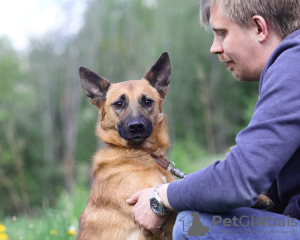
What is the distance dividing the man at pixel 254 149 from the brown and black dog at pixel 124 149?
45cm

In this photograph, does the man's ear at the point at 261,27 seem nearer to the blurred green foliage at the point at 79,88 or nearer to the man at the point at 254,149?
the man at the point at 254,149

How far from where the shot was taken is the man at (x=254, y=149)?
1411 millimetres

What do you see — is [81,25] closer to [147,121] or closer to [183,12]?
[183,12]

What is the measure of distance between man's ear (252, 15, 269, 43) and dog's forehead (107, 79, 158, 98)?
1.84 m

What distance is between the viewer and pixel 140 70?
32.9m

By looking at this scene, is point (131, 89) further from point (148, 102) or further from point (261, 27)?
point (261, 27)

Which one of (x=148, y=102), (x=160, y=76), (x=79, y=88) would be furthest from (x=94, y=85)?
(x=79, y=88)

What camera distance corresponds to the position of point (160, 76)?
12.2 ft

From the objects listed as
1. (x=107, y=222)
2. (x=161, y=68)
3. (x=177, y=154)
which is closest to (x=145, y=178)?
(x=107, y=222)

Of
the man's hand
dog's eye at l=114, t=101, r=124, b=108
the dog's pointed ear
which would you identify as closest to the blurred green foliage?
the dog's pointed ear

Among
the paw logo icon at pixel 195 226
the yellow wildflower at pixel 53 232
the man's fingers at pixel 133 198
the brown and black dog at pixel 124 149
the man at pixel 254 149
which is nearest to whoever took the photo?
the man at pixel 254 149

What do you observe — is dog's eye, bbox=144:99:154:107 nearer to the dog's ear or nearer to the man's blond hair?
the dog's ear

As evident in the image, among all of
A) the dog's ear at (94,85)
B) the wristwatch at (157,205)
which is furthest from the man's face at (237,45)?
the dog's ear at (94,85)

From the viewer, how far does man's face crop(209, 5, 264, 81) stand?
6.06 ft
